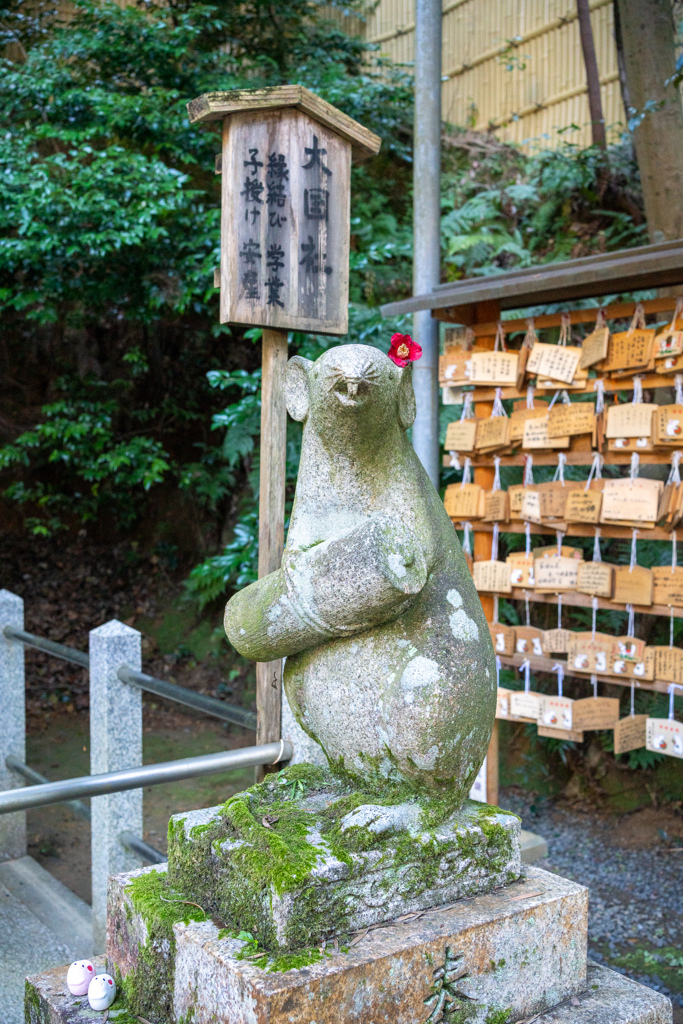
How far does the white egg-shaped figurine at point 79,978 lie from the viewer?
1844 millimetres

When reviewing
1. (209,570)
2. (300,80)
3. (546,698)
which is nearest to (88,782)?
(546,698)

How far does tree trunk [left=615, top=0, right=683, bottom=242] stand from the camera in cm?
483

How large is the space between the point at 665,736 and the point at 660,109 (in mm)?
3581

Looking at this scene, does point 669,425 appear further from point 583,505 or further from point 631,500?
point 583,505

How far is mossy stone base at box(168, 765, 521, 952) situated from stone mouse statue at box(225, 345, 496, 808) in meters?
→ 0.08

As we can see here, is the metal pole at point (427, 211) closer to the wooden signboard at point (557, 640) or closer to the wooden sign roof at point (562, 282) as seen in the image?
the wooden sign roof at point (562, 282)

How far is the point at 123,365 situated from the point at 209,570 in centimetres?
377

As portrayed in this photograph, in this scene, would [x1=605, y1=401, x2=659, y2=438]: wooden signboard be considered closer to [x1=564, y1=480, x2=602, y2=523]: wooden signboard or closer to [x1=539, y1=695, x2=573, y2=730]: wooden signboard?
[x1=564, y1=480, x2=602, y2=523]: wooden signboard

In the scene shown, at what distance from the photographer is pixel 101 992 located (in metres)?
1.79

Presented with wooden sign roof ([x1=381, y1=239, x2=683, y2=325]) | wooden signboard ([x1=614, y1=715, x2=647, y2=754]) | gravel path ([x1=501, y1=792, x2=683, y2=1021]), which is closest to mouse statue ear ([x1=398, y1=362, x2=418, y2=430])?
wooden sign roof ([x1=381, y1=239, x2=683, y2=325])

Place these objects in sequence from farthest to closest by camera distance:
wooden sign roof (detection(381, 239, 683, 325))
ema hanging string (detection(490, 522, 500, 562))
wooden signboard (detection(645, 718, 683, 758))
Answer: ema hanging string (detection(490, 522, 500, 562)), wooden signboard (detection(645, 718, 683, 758)), wooden sign roof (detection(381, 239, 683, 325))

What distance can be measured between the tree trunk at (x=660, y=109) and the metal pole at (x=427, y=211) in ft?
5.20

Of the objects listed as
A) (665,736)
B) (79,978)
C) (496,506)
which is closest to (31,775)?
(79,978)

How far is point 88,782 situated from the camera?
218cm
